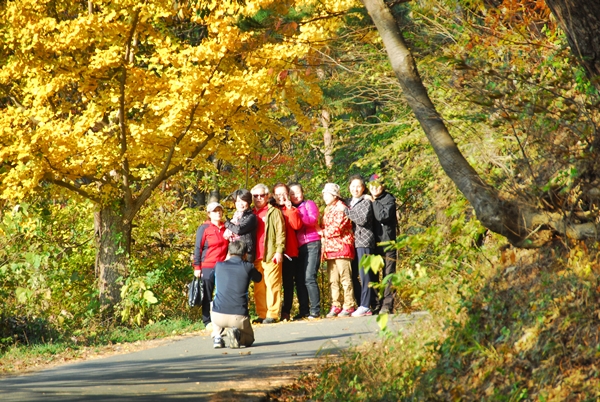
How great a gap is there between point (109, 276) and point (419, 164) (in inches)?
256

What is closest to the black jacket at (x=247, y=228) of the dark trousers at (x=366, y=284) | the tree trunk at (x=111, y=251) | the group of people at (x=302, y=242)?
the group of people at (x=302, y=242)

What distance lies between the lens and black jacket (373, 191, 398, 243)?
12.8 meters

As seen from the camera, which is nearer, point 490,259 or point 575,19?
point 575,19

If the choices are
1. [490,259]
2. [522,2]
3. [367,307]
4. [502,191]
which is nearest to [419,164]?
[367,307]

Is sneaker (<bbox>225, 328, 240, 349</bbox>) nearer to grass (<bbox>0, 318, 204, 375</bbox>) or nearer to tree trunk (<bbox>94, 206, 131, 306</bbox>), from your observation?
grass (<bbox>0, 318, 204, 375</bbox>)

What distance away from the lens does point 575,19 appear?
6355 mm

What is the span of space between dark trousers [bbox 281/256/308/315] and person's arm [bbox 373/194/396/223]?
1.57m

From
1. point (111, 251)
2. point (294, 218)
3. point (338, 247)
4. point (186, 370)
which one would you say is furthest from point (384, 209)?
point (111, 251)

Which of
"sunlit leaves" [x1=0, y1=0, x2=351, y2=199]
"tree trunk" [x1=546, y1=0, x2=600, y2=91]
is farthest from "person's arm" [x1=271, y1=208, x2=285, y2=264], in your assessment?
"tree trunk" [x1=546, y1=0, x2=600, y2=91]

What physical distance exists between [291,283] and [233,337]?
3636mm

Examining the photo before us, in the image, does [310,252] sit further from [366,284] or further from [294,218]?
[366,284]

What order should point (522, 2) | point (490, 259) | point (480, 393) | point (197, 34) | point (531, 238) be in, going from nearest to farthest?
point (480, 393) → point (531, 238) → point (490, 259) → point (522, 2) → point (197, 34)

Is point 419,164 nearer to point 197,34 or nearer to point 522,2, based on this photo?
point 522,2

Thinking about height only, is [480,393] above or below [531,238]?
below
